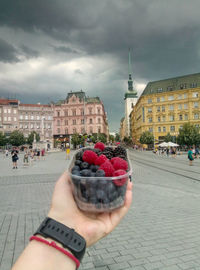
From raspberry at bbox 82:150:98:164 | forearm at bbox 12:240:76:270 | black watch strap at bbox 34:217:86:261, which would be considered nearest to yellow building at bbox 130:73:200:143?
raspberry at bbox 82:150:98:164

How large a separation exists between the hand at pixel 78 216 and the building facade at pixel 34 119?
89.8 m

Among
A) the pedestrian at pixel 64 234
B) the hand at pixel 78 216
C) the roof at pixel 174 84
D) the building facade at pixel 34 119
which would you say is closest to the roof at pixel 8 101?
the building facade at pixel 34 119

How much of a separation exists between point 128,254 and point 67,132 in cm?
8272

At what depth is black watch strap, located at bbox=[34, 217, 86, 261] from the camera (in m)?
1.31

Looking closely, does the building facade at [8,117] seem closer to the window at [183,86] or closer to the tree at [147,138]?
the tree at [147,138]

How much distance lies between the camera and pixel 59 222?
4.73ft

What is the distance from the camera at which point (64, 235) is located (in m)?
1.34

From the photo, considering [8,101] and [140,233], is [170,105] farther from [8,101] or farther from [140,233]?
[8,101]

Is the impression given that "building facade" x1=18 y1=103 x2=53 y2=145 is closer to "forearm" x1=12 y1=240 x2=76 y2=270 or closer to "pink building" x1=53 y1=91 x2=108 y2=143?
"pink building" x1=53 y1=91 x2=108 y2=143

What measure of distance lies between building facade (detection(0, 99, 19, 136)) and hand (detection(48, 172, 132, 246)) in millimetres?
94363

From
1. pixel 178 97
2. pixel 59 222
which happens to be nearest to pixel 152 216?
pixel 59 222

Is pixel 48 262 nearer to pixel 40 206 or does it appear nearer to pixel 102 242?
pixel 102 242

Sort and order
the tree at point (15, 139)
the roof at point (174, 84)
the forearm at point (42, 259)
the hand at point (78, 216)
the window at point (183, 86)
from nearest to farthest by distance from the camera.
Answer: the forearm at point (42, 259) < the hand at point (78, 216) < the roof at point (174, 84) < the window at point (183, 86) < the tree at point (15, 139)

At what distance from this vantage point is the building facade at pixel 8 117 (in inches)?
3413
